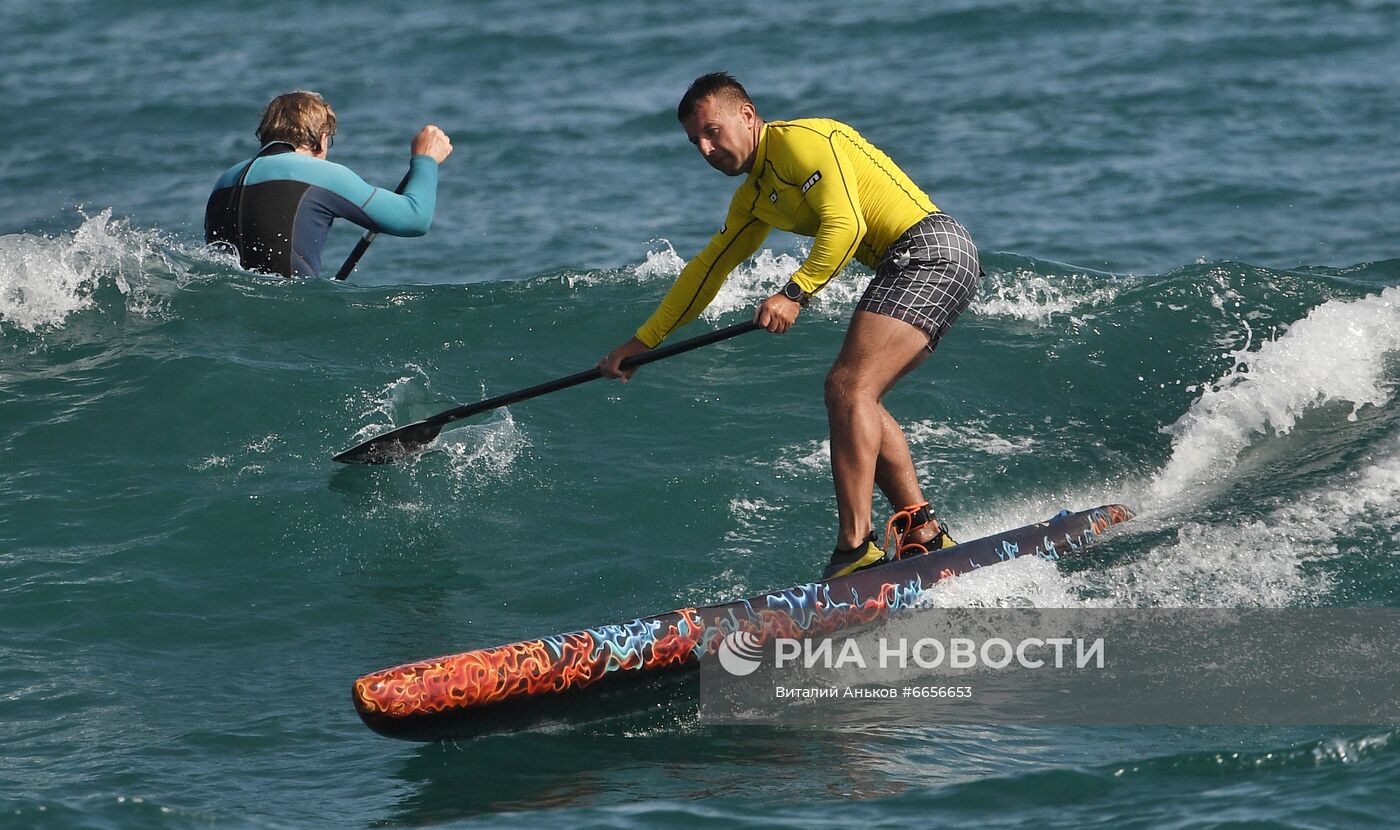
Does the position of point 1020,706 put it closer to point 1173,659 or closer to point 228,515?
point 1173,659

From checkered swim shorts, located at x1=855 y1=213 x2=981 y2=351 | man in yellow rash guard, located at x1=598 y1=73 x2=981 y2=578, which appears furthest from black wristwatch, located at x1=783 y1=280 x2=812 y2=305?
checkered swim shorts, located at x1=855 y1=213 x2=981 y2=351

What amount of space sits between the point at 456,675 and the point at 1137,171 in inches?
416

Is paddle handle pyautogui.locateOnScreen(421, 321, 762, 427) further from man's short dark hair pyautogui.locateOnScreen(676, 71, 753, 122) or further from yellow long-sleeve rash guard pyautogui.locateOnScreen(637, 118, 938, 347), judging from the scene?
man's short dark hair pyautogui.locateOnScreen(676, 71, 753, 122)

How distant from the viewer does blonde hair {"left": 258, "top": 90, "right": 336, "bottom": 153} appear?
25.9ft

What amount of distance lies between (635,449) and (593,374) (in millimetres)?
1396

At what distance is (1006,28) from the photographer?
17.9 meters

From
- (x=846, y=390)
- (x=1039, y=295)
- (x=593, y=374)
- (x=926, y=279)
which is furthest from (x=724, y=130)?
(x=1039, y=295)

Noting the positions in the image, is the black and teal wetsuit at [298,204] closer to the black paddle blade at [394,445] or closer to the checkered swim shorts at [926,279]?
the black paddle blade at [394,445]

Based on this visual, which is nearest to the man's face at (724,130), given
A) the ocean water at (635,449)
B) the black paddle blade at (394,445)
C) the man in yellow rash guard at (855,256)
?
the man in yellow rash guard at (855,256)

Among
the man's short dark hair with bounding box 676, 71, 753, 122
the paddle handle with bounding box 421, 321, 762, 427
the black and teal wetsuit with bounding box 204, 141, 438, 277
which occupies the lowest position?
the paddle handle with bounding box 421, 321, 762, 427

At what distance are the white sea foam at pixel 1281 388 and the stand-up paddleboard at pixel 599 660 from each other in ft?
6.88

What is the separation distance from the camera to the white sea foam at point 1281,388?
7.50m

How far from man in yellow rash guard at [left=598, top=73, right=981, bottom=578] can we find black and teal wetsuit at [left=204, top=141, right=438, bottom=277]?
8.10 ft

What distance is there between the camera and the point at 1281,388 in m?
8.02
